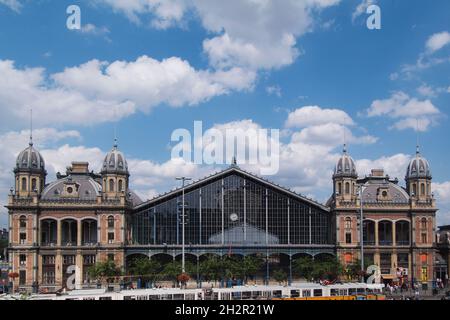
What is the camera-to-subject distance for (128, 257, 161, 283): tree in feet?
261

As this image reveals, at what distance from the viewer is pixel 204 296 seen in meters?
50.9

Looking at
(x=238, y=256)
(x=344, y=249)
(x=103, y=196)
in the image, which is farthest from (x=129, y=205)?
(x=344, y=249)

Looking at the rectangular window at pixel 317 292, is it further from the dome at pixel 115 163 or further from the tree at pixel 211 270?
the dome at pixel 115 163

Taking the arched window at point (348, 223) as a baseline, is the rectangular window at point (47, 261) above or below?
below

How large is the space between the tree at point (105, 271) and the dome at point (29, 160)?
19507 mm

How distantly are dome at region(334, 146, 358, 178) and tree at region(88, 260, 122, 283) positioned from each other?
40.3 metres

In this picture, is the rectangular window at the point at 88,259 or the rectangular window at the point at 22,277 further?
the rectangular window at the point at 88,259

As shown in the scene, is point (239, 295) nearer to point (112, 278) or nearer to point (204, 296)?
point (204, 296)

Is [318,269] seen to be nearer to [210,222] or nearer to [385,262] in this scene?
[385,262]

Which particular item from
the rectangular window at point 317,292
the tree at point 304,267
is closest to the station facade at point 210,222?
the tree at point 304,267

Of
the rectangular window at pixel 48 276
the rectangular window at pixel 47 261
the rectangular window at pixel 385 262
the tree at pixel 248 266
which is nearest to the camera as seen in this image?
the tree at pixel 248 266

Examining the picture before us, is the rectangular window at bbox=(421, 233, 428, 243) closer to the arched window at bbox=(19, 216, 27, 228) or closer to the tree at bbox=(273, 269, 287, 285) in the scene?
the tree at bbox=(273, 269, 287, 285)

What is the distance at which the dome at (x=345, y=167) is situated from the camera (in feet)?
301

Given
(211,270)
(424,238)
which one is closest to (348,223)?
(424,238)
